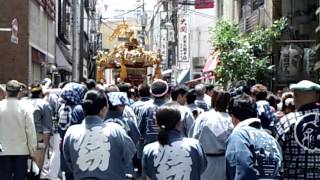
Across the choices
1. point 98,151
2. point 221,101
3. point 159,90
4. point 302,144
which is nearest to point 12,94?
point 159,90

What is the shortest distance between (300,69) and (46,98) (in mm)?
12053

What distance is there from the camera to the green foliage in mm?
21906

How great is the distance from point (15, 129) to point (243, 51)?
12.8 meters

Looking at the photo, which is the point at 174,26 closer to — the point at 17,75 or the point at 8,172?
the point at 17,75

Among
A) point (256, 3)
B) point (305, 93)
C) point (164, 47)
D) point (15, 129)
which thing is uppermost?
point (256, 3)

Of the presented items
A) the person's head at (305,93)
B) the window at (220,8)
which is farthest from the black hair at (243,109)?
the window at (220,8)

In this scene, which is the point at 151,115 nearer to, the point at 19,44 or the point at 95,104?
the point at 95,104

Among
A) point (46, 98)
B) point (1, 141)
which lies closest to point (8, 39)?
point (46, 98)

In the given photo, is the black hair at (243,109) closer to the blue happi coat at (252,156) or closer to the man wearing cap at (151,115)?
the blue happi coat at (252,156)

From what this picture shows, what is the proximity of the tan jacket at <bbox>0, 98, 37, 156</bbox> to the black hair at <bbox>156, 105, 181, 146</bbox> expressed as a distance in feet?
14.2

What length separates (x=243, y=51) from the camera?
21.9 meters

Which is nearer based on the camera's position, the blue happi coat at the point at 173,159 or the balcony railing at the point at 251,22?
the blue happi coat at the point at 173,159

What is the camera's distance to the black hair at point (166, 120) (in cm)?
644

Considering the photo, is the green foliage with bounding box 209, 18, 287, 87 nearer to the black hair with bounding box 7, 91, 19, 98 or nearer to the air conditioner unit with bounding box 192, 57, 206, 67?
the black hair with bounding box 7, 91, 19, 98
